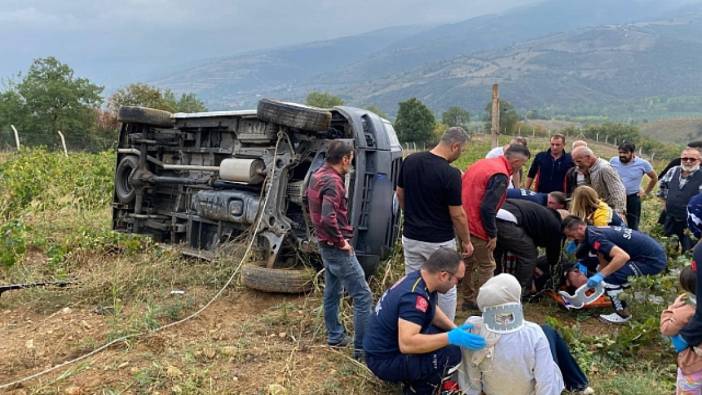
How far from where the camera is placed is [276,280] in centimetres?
505

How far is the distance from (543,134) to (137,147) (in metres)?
49.6

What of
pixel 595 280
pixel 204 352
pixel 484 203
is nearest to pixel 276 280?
pixel 204 352

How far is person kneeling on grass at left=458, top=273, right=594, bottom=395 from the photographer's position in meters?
3.04

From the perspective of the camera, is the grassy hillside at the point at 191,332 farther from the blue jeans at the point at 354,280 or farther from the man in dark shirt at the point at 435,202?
the man in dark shirt at the point at 435,202

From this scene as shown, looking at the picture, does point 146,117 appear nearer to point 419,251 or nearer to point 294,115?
point 294,115

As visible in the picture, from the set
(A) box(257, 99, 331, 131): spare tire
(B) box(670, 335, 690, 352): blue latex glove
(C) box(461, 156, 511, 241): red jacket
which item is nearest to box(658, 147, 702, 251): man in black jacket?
(C) box(461, 156, 511, 241): red jacket

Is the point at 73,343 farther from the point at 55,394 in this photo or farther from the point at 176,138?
the point at 176,138

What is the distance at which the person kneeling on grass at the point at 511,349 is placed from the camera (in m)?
3.04

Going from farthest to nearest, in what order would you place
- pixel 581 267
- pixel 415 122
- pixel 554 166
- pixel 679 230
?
pixel 415 122, pixel 554 166, pixel 679 230, pixel 581 267

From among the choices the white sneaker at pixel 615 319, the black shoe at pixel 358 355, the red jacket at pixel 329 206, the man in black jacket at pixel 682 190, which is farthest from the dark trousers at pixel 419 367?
the man in black jacket at pixel 682 190

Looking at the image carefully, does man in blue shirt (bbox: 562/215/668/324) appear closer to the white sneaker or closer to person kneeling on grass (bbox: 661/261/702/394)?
the white sneaker

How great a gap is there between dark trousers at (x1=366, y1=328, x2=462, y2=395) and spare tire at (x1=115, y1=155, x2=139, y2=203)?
15.3 feet

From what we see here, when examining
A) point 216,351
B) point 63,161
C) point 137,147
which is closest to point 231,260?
point 216,351

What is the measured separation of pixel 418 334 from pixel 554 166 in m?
4.05
